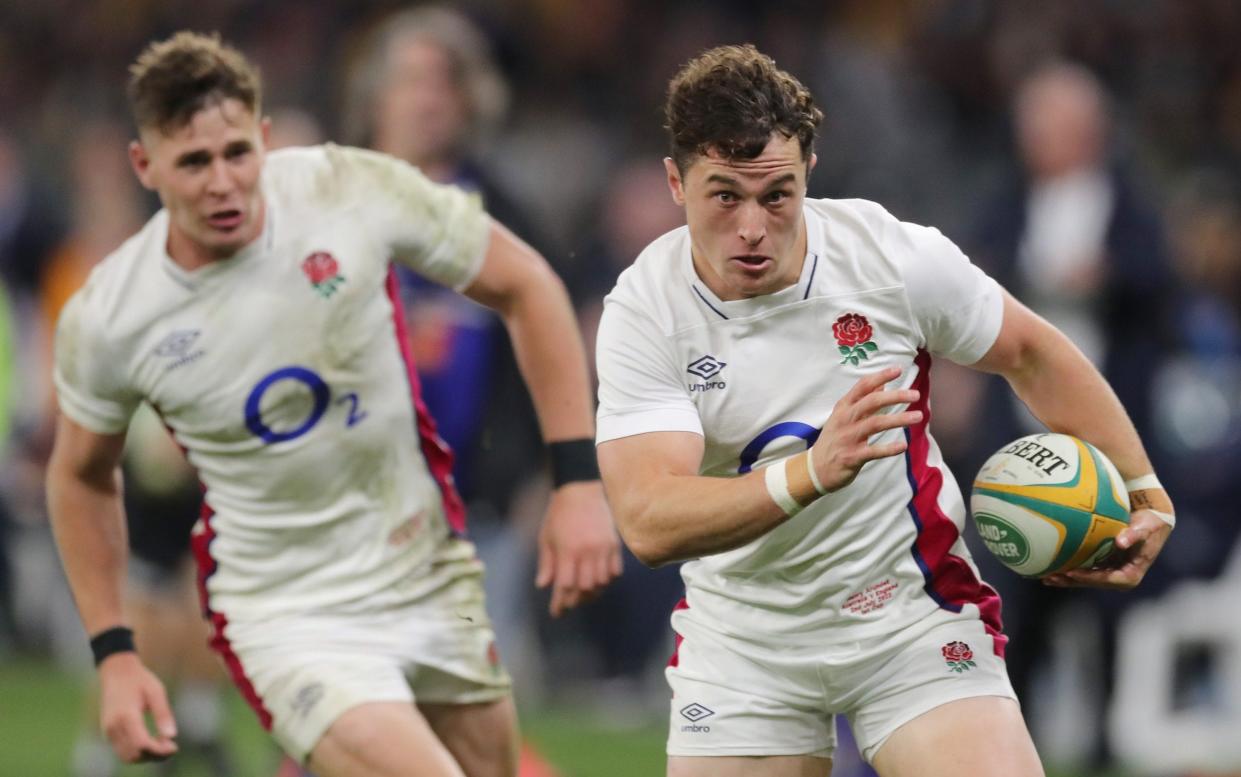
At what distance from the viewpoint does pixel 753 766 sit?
4598 millimetres

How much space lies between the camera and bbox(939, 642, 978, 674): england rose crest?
455cm

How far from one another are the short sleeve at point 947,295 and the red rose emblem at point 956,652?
663 mm

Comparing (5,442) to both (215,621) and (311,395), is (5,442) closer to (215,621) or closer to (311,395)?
(215,621)

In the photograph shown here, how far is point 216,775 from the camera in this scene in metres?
8.27

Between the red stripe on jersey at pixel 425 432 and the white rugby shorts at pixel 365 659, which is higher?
the red stripe on jersey at pixel 425 432

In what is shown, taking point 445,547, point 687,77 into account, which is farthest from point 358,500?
point 687,77

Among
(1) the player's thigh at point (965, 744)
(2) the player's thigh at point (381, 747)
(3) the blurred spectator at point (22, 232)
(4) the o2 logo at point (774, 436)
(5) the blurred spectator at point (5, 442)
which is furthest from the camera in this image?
(3) the blurred spectator at point (22, 232)

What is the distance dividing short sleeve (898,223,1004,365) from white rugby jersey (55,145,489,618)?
1357mm

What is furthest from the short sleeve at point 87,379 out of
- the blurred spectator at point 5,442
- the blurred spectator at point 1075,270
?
the blurred spectator at point 5,442

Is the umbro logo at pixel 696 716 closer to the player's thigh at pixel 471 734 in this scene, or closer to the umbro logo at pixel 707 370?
the umbro logo at pixel 707 370

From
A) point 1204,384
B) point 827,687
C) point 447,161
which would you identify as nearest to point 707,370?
point 827,687

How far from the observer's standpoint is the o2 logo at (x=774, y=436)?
4.46 metres

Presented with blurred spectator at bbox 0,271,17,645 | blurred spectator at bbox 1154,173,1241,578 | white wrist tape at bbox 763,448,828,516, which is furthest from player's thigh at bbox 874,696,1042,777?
blurred spectator at bbox 0,271,17,645

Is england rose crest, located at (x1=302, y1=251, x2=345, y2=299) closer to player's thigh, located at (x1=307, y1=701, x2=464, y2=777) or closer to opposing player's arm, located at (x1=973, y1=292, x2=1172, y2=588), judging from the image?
player's thigh, located at (x1=307, y1=701, x2=464, y2=777)
